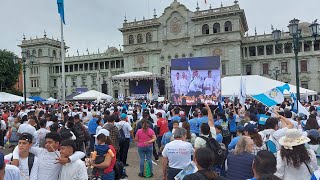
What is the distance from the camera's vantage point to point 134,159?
1220 centimetres

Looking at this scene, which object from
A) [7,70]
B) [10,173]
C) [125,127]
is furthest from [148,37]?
[10,173]

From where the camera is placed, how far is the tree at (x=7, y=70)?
5500 centimetres

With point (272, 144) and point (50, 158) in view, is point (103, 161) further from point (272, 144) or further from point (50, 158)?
point (272, 144)

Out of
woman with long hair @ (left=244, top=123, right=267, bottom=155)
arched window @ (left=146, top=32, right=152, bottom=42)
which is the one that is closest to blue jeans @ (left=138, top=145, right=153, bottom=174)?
woman with long hair @ (left=244, top=123, right=267, bottom=155)

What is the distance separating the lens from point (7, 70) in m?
55.7

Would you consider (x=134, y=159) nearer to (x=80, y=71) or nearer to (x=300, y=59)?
(x=300, y=59)

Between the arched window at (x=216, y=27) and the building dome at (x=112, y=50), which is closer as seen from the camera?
the arched window at (x=216, y=27)

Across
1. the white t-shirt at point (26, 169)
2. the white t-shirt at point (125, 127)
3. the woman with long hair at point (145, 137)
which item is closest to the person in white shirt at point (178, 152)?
the white t-shirt at point (26, 169)

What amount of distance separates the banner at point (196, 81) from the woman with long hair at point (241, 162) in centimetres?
959

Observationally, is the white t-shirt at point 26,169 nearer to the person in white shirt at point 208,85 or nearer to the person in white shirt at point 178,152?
the person in white shirt at point 178,152

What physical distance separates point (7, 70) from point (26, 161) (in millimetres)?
56337

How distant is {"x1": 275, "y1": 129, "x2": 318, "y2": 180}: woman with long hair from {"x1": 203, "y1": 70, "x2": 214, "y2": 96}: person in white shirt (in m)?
10.4

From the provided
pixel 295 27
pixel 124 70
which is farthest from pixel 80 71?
pixel 295 27

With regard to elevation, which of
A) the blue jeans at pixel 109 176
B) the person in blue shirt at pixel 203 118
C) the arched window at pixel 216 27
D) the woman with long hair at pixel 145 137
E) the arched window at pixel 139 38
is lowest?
the blue jeans at pixel 109 176
